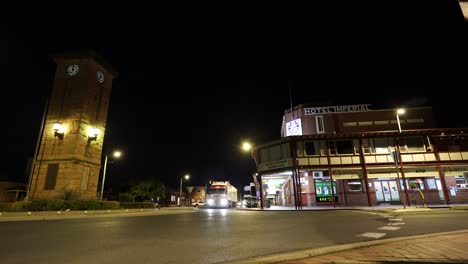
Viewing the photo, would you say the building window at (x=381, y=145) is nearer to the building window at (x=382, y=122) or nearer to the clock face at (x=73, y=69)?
the building window at (x=382, y=122)

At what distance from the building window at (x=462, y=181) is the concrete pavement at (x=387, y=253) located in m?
26.2

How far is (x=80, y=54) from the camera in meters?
24.0

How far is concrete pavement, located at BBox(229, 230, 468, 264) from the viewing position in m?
4.06

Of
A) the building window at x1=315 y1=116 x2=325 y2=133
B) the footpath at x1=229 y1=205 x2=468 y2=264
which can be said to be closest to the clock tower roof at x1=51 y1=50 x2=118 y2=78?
the footpath at x1=229 y1=205 x2=468 y2=264

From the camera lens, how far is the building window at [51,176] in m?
20.9

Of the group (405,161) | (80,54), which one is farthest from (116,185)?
(405,161)

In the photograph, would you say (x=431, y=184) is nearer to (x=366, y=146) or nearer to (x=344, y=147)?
(x=366, y=146)

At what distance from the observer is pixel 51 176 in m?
Answer: 21.1

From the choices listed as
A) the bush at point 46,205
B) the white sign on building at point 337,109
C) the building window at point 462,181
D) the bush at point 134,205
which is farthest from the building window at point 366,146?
the bush at point 46,205

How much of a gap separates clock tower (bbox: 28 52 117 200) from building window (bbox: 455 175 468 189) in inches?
1433

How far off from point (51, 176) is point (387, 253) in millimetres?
25252

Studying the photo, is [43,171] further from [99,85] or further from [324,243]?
[324,243]

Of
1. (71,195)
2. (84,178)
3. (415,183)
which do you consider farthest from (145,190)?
(415,183)

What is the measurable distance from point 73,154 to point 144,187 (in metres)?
16.8
